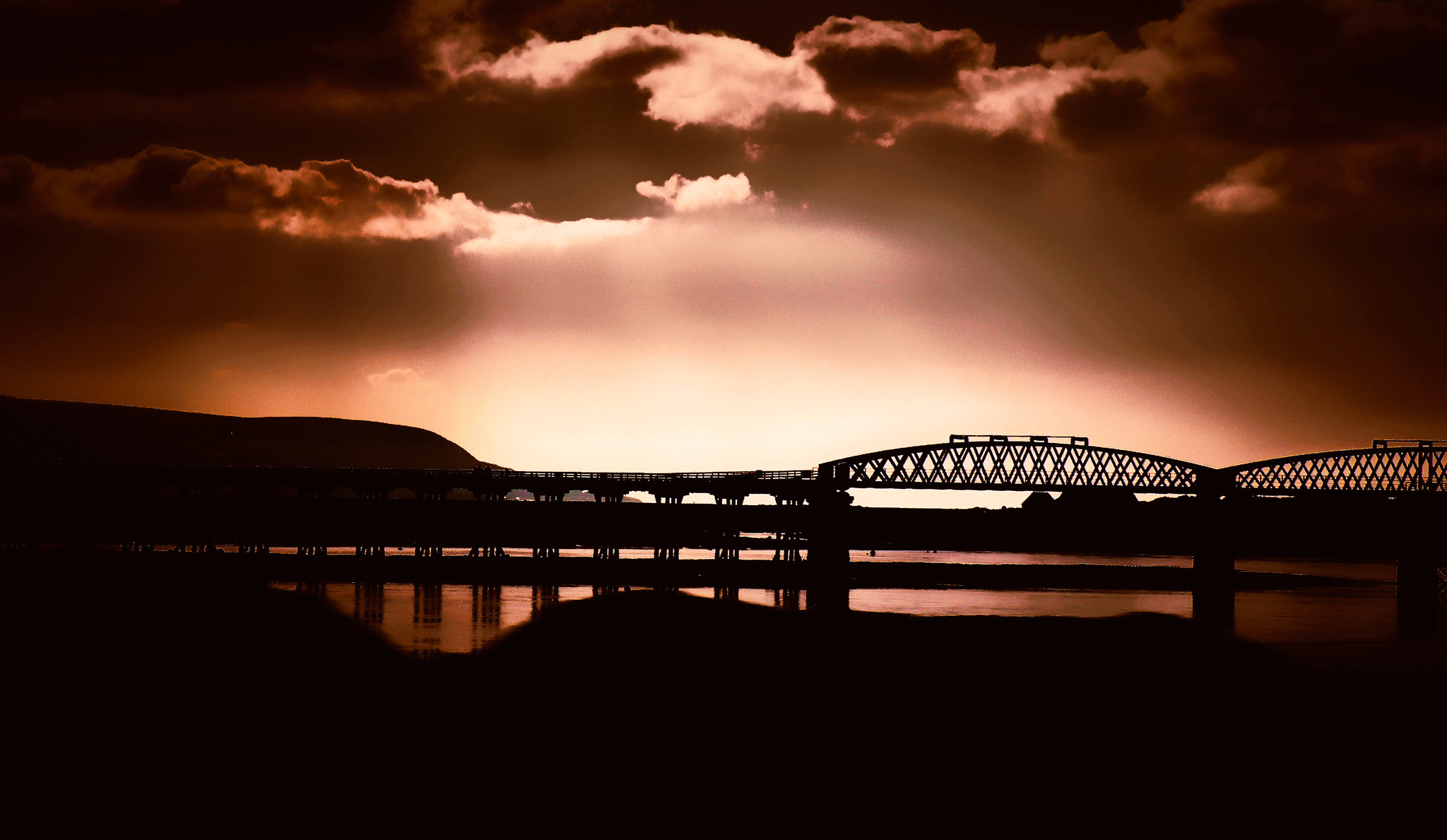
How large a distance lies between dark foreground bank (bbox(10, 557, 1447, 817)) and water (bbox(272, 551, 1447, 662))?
15.1 ft

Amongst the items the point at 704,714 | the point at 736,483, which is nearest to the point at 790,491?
the point at 736,483

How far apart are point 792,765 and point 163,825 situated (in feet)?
41.8

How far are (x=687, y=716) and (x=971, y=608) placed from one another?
44785 millimetres

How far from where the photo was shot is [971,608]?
7144 centimetres

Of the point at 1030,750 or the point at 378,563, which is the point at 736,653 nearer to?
the point at 1030,750

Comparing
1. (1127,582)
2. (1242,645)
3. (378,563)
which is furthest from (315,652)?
(1127,582)

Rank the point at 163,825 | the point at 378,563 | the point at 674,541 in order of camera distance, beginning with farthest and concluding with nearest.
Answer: the point at 674,541
the point at 378,563
the point at 163,825

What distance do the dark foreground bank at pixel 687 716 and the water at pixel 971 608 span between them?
4.60 meters

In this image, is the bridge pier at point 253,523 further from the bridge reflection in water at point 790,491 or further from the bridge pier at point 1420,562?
the bridge pier at point 1420,562

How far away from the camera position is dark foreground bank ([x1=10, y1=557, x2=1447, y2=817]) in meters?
23.8

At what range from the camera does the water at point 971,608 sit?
5041 cm

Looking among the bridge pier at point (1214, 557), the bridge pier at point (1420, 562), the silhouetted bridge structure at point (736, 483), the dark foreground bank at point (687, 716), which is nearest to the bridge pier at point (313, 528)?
the silhouetted bridge structure at point (736, 483)

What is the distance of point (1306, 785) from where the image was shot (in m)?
24.7

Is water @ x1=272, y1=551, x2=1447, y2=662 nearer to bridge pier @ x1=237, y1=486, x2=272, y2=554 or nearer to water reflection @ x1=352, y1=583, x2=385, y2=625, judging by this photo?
water reflection @ x1=352, y1=583, x2=385, y2=625
